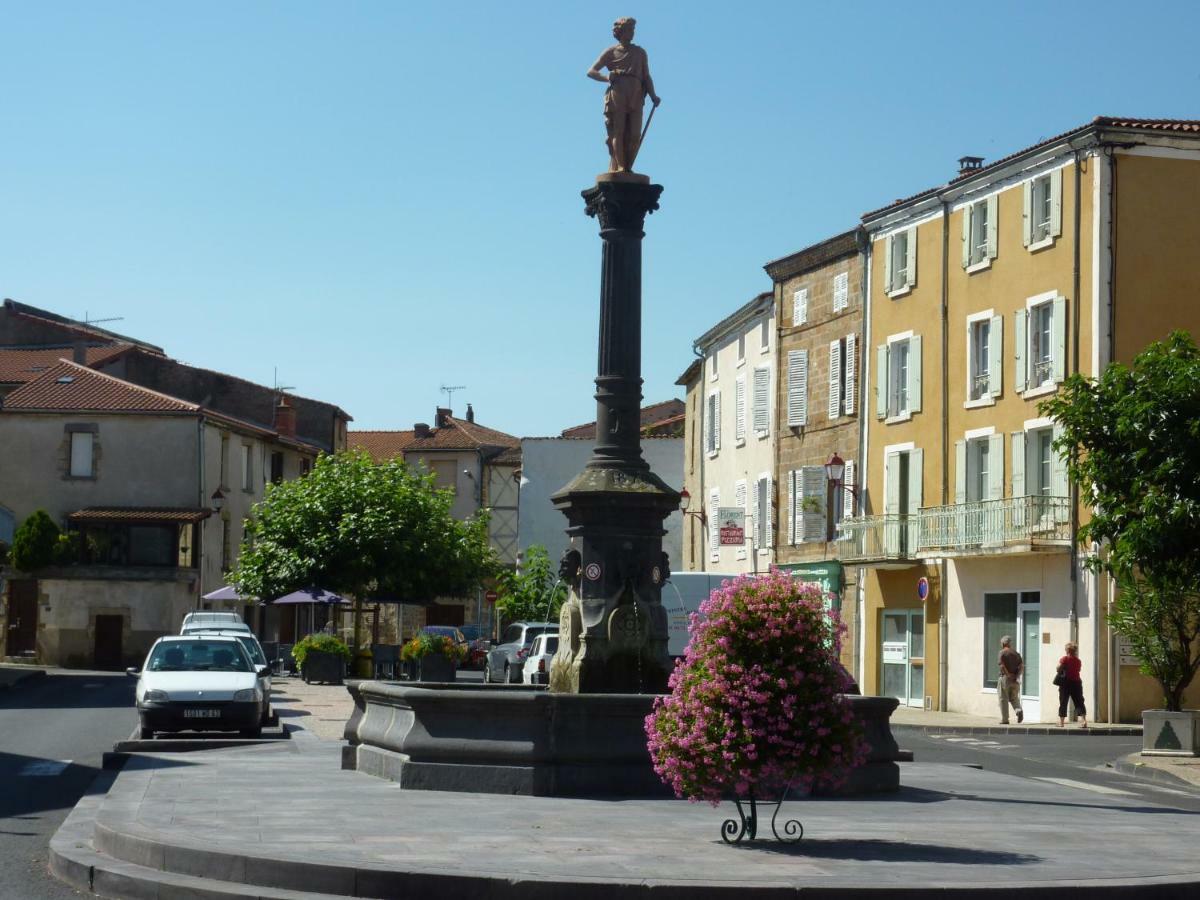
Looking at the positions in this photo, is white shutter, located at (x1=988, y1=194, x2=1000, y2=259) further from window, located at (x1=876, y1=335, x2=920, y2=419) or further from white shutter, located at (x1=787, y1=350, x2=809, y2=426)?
white shutter, located at (x1=787, y1=350, x2=809, y2=426)

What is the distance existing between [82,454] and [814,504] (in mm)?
28103

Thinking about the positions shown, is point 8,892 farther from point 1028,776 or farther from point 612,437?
point 1028,776

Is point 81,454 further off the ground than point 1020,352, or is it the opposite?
point 1020,352

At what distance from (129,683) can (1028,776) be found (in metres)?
29.4

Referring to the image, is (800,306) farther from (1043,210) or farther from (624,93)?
(624,93)

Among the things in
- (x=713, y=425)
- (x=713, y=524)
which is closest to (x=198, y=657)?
(x=713, y=524)

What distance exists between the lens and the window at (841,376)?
144 ft

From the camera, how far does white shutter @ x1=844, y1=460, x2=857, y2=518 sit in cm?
4356

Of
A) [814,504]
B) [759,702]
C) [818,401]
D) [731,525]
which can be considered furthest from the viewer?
[731,525]

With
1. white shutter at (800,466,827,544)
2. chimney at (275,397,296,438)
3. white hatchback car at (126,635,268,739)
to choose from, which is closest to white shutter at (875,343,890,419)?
white shutter at (800,466,827,544)

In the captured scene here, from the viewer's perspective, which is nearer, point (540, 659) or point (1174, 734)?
point (1174, 734)

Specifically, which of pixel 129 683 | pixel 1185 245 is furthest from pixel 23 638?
pixel 1185 245

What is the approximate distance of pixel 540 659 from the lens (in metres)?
34.6

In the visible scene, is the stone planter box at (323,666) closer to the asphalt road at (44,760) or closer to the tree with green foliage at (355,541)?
the asphalt road at (44,760)
